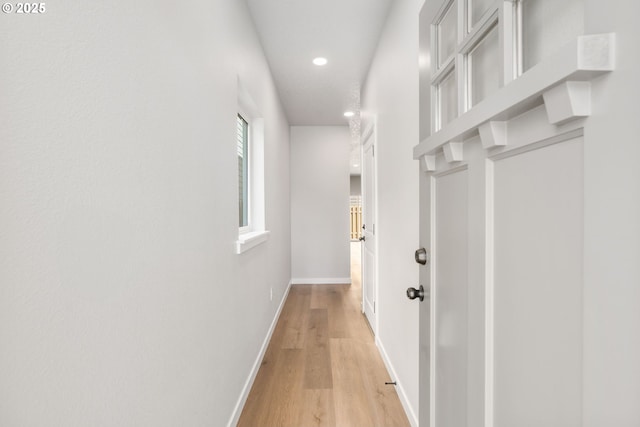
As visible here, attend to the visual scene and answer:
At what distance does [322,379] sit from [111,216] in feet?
6.64

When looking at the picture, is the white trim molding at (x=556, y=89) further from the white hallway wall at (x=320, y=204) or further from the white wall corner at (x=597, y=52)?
the white hallway wall at (x=320, y=204)

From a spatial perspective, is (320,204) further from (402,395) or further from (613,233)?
(613,233)

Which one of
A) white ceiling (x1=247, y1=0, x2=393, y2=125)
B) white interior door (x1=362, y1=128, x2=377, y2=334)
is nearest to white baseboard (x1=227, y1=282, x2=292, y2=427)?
white interior door (x1=362, y1=128, x2=377, y2=334)

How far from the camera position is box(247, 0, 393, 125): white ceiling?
93.2 inches

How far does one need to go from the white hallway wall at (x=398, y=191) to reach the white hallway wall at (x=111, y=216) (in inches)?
39.7

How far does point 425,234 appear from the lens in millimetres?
1150

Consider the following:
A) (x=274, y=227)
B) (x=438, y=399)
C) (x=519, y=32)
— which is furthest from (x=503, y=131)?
(x=274, y=227)

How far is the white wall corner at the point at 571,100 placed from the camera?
450 mm

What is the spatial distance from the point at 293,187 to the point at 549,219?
5097 millimetres

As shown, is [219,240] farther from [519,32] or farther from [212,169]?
[519,32]

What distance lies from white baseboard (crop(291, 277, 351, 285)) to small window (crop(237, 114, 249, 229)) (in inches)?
113

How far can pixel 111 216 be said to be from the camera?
795 mm

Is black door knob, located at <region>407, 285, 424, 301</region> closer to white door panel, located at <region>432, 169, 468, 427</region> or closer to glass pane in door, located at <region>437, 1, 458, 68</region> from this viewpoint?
white door panel, located at <region>432, 169, 468, 427</region>

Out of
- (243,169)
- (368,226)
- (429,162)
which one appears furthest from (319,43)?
(429,162)
